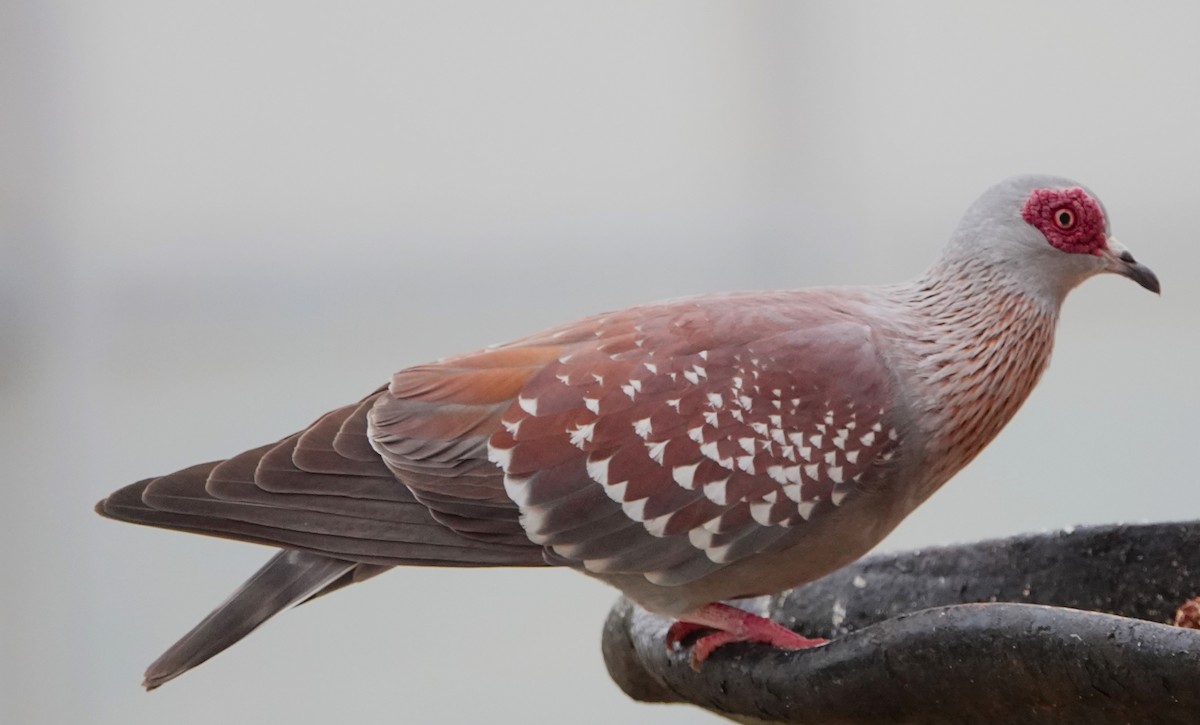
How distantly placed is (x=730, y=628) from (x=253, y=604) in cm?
48

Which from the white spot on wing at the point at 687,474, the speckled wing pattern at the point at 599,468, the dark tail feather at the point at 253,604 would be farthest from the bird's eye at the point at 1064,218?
the dark tail feather at the point at 253,604

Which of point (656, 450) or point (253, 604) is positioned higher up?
point (656, 450)

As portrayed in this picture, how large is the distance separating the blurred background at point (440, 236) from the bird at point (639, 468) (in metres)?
1.85

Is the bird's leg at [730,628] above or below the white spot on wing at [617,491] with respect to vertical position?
below

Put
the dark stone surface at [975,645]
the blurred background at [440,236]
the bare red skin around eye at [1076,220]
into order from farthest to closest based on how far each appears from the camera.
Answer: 1. the blurred background at [440,236]
2. the bare red skin around eye at [1076,220]
3. the dark stone surface at [975,645]

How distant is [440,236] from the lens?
10.5 ft

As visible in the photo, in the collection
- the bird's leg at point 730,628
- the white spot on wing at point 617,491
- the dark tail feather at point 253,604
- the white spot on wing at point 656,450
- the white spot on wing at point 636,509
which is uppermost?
the white spot on wing at point 656,450

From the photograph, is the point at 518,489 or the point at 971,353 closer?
the point at 518,489

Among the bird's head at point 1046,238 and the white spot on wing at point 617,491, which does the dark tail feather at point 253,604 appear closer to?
the white spot on wing at point 617,491

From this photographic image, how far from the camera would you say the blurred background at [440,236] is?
3094 millimetres

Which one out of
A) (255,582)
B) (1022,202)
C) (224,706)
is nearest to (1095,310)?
(1022,202)

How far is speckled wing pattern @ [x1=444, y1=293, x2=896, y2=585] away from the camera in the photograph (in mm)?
1274

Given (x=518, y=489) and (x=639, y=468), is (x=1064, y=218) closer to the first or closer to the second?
(x=639, y=468)

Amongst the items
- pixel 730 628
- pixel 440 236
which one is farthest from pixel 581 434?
pixel 440 236
